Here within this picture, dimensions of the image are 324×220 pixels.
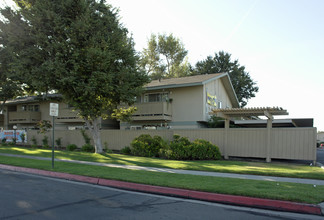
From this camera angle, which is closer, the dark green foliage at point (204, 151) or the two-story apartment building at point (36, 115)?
the dark green foliage at point (204, 151)

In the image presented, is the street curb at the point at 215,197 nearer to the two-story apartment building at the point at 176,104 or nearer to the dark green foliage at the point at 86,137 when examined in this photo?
the two-story apartment building at the point at 176,104

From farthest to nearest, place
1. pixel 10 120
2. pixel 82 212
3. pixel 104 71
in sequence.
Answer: pixel 10 120 < pixel 104 71 < pixel 82 212

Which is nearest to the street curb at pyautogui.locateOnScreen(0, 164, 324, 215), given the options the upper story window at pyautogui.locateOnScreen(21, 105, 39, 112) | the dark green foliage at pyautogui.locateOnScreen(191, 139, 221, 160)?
the dark green foliage at pyautogui.locateOnScreen(191, 139, 221, 160)

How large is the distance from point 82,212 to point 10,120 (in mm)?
29664

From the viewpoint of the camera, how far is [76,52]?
14.2 m

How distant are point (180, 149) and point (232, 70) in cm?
2798

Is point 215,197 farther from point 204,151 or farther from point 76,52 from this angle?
point 76,52

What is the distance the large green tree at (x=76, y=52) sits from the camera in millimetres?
14305

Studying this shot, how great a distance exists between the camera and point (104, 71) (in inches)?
595

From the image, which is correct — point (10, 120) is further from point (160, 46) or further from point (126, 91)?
point (160, 46)

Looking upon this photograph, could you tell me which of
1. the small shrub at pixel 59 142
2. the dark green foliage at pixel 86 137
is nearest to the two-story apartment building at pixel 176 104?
the small shrub at pixel 59 142

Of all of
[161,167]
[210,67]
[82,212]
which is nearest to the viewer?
[82,212]

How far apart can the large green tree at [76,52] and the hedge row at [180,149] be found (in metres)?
3.22

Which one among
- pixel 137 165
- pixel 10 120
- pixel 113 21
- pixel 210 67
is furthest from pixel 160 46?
pixel 137 165
